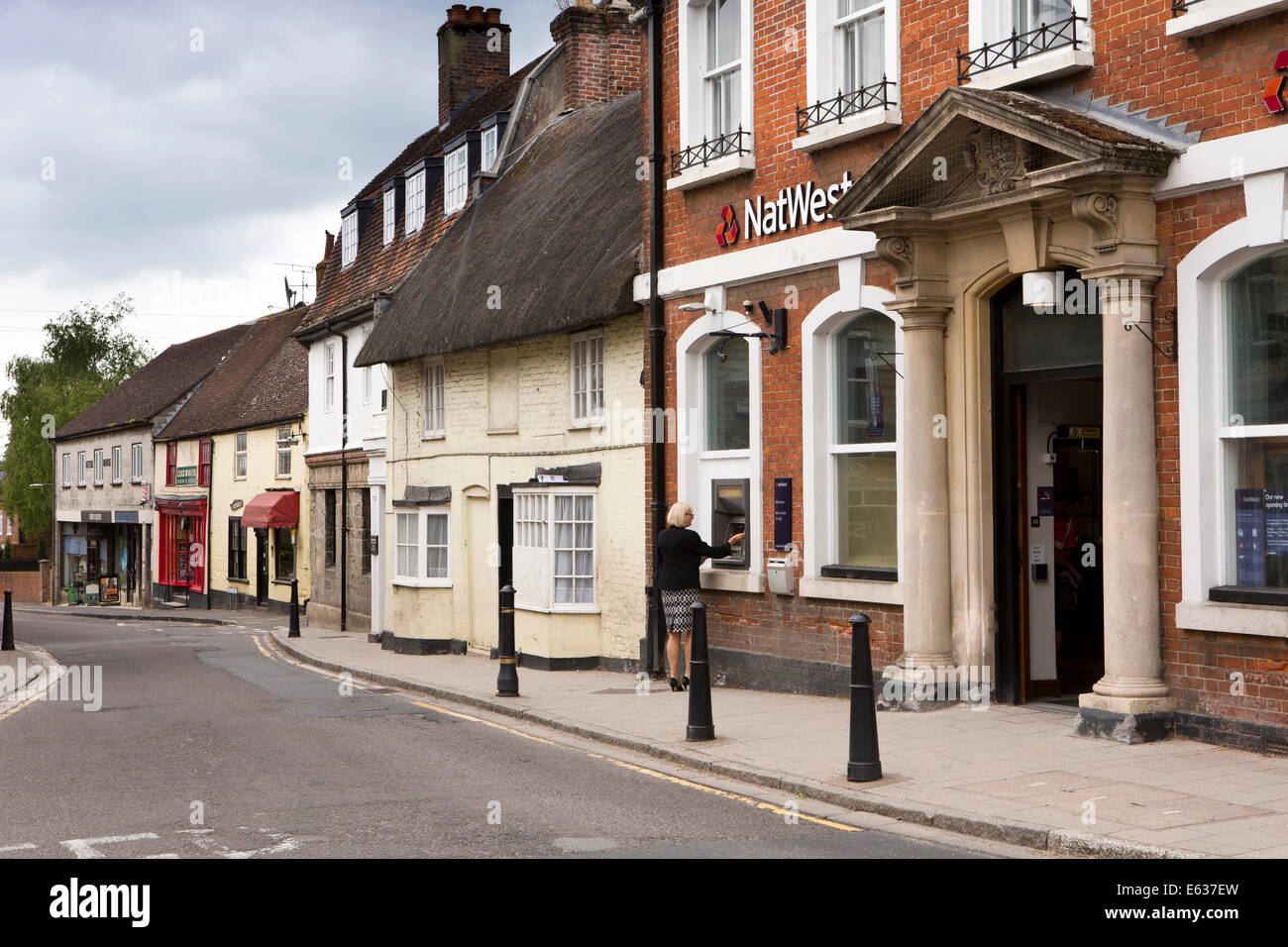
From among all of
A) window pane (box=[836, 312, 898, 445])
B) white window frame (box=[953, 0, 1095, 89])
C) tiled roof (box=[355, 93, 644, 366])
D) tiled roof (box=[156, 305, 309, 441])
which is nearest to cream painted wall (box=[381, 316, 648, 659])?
tiled roof (box=[355, 93, 644, 366])

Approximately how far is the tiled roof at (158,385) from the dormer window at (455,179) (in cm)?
2464

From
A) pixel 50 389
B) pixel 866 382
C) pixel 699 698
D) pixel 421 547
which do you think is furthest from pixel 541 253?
pixel 50 389

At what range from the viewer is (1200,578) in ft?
32.1

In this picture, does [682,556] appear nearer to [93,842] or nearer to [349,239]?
[93,842]

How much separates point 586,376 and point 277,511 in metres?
18.6

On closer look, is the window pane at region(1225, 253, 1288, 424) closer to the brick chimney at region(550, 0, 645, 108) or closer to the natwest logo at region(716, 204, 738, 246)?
the natwest logo at region(716, 204, 738, 246)

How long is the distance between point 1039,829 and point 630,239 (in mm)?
10943

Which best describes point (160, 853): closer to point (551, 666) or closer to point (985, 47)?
point (985, 47)

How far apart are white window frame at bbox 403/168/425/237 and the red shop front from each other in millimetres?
18544

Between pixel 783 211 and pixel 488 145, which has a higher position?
pixel 488 145

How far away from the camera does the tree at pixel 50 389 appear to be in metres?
62.6

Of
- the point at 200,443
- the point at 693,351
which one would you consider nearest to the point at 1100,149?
the point at 693,351

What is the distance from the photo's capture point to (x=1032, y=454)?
11.9 meters

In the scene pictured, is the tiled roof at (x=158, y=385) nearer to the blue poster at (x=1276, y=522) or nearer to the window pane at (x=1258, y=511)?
the window pane at (x=1258, y=511)
